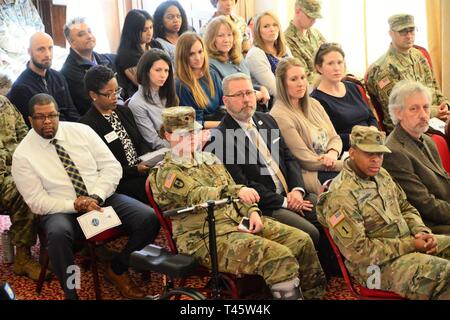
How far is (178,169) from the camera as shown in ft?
10.4

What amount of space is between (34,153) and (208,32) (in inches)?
60.7

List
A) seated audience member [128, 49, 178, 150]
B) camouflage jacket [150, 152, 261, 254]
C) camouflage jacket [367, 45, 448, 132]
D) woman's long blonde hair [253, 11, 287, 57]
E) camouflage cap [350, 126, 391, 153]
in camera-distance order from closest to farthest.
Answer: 1. camouflage cap [350, 126, 391, 153]
2. camouflage jacket [150, 152, 261, 254]
3. seated audience member [128, 49, 178, 150]
4. camouflage jacket [367, 45, 448, 132]
5. woman's long blonde hair [253, 11, 287, 57]

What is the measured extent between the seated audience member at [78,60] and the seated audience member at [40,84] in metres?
0.10

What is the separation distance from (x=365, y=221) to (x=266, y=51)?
217 cm

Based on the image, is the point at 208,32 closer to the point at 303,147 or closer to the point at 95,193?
the point at 303,147

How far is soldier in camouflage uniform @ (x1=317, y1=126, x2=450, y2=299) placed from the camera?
8.96ft

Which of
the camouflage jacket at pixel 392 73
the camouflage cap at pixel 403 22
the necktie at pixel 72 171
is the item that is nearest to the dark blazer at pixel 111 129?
the necktie at pixel 72 171

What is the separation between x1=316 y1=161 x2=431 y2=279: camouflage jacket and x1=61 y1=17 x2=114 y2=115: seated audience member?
204 cm

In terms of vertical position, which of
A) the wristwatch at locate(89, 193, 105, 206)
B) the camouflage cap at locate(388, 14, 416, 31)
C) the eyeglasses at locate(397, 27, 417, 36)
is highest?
the camouflage cap at locate(388, 14, 416, 31)

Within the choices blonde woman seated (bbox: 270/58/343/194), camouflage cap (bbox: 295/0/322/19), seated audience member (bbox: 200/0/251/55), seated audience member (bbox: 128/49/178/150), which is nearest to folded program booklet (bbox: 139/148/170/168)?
seated audience member (bbox: 128/49/178/150)

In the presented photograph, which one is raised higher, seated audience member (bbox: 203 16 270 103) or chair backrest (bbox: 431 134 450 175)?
seated audience member (bbox: 203 16 270 103)

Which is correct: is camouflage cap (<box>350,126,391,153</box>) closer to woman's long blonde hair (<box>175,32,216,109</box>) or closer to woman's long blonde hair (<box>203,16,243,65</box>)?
woman's long blonde hair (<box>175,32,216,109</box>)

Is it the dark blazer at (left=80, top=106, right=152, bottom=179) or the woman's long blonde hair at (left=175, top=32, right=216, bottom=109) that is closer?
the dark blazer at (left=80, top=106, right=152, bottom=179)
